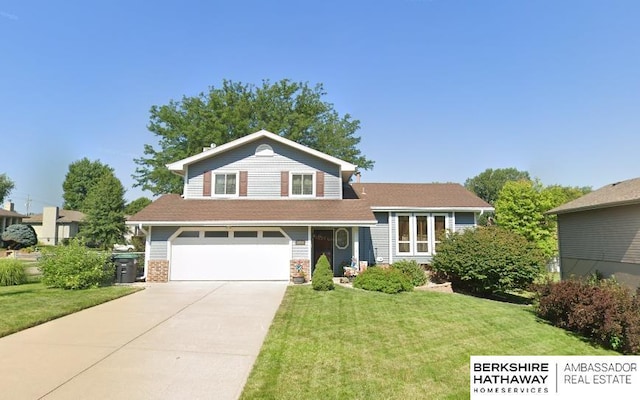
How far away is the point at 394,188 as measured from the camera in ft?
66.3

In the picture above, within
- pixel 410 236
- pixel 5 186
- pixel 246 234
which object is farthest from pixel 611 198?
pixel 5 186

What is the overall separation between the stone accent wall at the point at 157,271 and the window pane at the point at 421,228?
38.8ft

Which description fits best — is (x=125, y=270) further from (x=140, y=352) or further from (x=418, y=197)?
(x=418, y=197)

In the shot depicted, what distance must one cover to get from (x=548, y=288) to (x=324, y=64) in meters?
16.3

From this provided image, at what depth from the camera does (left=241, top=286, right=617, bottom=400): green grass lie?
16.3 ft

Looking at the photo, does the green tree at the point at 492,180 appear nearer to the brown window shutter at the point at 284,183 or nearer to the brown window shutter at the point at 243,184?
the brown window shutter at the point at 284,183

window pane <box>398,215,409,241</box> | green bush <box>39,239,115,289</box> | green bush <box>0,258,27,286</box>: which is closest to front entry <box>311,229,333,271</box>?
window pane <box>398,215,409,241</box>

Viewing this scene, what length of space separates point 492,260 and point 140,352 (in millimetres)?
12055

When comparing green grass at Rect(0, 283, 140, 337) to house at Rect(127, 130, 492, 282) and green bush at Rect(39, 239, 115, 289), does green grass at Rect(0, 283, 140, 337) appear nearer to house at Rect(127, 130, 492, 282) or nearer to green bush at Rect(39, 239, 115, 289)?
green bush at Rect(39, 239, 115, 289)

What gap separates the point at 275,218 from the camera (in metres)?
14.9

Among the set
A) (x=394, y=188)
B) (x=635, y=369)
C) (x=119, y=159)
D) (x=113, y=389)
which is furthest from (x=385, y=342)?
(x=119, y=159)

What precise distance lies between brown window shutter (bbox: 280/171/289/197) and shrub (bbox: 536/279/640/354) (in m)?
11.1

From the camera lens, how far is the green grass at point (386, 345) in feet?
16.3

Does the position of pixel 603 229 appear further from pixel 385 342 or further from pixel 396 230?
pixel 385 342
